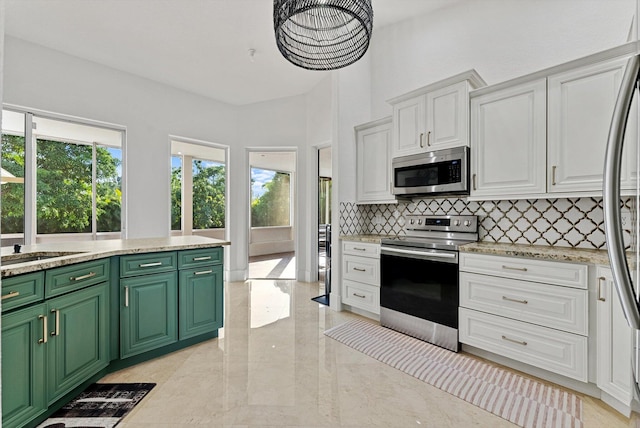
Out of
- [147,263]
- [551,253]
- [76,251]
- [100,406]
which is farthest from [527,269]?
[76,251]

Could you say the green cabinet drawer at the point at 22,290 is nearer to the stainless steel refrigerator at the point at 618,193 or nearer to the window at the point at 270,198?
the stainless steel refrigerator at the point at 618,193

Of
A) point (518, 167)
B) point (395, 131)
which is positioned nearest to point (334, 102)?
point (395, 131)

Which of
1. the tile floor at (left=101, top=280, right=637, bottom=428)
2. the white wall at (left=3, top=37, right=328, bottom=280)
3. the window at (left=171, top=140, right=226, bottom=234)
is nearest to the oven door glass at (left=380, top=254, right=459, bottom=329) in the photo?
the tile floor at (left=101, top=280, right=637, bottom=428)

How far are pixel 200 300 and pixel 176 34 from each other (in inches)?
108

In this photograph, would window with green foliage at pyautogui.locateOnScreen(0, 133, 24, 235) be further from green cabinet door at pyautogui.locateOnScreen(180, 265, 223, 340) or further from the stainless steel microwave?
the stainless steel microwave

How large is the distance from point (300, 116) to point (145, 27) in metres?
2.38

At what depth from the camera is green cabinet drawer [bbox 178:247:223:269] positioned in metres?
2.49

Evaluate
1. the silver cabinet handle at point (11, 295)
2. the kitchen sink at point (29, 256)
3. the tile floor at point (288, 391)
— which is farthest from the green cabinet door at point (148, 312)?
the silver cabinet handle at point (11, 295)

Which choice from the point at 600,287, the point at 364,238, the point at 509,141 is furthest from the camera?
the point at 364,238

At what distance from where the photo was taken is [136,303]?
7.38 ft

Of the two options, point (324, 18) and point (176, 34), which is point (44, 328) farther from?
point (176, 34)

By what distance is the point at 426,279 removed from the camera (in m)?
2.67

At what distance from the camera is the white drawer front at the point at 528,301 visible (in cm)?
190

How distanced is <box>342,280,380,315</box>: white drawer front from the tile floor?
661 millimetres
